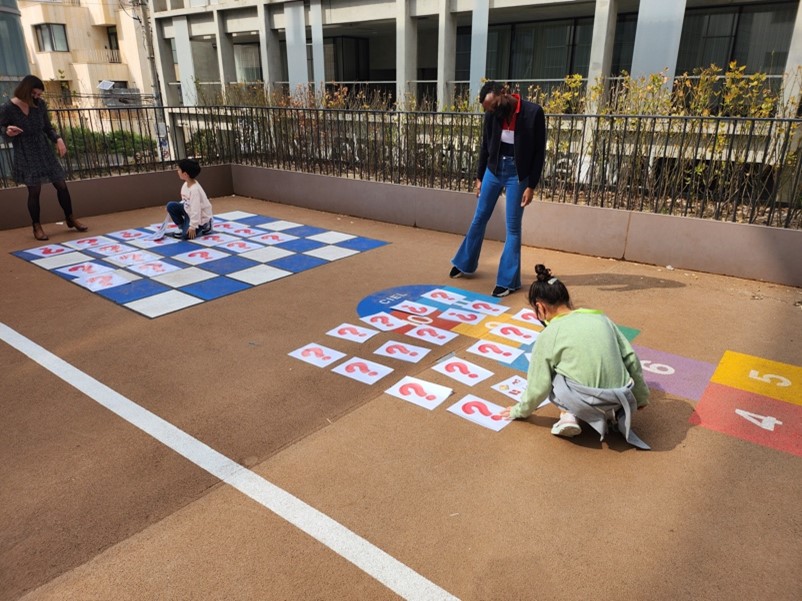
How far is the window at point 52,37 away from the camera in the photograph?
36.1 metres

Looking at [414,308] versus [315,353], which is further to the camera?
[414,308]

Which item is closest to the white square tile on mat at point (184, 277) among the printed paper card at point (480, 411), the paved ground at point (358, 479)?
the paved ground at point (358, 479)

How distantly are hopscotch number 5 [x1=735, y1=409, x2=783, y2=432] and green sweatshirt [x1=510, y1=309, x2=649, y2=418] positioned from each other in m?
0.80

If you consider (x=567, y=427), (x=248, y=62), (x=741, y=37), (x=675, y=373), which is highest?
(x=248, y=62)

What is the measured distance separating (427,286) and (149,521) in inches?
146

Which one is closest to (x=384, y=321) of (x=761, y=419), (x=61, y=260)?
(x=761, y=419)

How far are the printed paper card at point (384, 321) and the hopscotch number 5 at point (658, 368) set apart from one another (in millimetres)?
1899

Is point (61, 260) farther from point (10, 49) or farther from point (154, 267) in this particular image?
point (10, 49)

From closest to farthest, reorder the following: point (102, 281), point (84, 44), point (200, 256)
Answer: point (102, 281)
point (200, 256)
point (84, 44)

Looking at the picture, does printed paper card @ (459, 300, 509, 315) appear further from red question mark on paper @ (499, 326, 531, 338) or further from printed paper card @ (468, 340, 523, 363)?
printed paper card @ (468, 340, 523, 363)

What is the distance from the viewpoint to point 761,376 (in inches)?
153

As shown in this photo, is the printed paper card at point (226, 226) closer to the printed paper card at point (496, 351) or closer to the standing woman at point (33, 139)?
the standing woman at point (33, 139)

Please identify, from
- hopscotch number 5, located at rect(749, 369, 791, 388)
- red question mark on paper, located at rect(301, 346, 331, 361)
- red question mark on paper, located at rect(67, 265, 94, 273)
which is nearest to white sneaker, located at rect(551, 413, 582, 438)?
hopscotch number 5, located at rect(749, 369, 791, 388)

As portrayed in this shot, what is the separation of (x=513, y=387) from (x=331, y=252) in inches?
153
